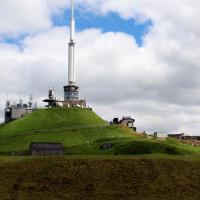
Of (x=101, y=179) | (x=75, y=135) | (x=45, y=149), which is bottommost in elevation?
(x=101, y=179)

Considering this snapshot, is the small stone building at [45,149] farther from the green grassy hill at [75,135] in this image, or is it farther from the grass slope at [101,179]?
the grass slope at [101,179]

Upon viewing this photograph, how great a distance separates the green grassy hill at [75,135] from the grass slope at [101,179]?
48.8m

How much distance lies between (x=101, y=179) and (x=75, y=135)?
95814 millimetres

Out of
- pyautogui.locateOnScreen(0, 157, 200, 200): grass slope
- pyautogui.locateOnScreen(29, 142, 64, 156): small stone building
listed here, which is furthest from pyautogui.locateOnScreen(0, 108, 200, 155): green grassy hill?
pyautogui.locateOnScreen(0, 157, 200, 200): grass slope

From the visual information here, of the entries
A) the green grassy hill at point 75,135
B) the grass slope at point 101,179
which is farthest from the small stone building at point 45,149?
the grass slope at point 101,179

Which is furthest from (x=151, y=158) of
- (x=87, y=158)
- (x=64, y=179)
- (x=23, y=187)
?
(x=23, y=187)

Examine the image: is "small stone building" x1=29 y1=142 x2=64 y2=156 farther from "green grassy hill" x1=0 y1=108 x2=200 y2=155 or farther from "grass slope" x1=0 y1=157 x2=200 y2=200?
"grass slope" x1=0 y1=157 x2=200 y2=200

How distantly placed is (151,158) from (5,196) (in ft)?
60.7

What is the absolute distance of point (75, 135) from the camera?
148 metres

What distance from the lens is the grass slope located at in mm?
48500

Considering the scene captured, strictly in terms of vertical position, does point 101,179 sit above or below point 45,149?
below

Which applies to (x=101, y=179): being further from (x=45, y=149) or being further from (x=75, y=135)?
(x=75, y=135)

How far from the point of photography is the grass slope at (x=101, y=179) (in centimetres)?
4850

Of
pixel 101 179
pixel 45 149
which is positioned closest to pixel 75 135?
pixel 45 149
